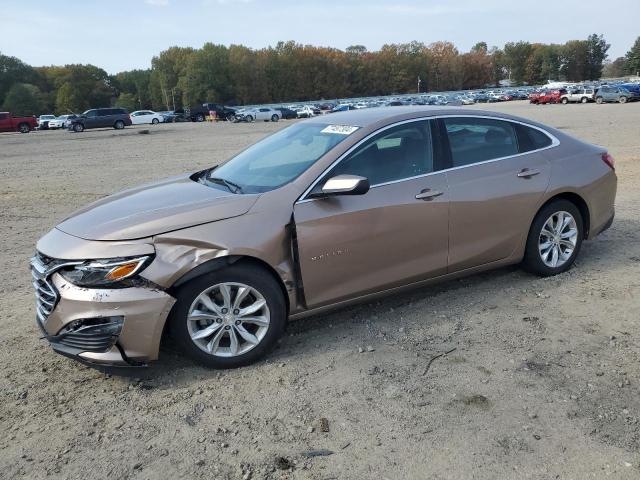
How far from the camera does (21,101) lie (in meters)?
103

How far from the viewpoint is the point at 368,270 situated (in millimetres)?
4176

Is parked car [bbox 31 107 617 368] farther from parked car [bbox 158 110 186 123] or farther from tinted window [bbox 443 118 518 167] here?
parked car [bbox 158 110 186 123]

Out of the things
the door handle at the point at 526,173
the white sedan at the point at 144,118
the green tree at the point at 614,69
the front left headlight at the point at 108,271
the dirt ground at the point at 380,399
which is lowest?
the dirt ground at the point at 380,399

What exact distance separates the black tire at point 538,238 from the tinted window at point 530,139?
542 mm

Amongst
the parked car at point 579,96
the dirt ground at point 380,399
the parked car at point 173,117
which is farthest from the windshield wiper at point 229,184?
the parked car at point 173,117

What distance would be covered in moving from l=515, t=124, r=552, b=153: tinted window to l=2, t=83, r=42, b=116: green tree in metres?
113

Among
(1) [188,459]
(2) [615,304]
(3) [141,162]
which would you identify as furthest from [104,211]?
(3) [141,162]

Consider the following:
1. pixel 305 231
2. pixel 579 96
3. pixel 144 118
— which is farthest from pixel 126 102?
pixel 305 231

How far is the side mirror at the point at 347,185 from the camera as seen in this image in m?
3.85

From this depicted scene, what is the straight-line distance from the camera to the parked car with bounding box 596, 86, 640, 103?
50.0 m

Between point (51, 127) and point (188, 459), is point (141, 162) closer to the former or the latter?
point (188, 459)

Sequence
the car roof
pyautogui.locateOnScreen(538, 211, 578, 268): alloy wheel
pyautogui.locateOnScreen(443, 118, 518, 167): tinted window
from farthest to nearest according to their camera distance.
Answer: pyautogui.locateOnScreen(538, 211, 578, 268): alloy wheel
pyautogui.locateOnScreen(443, 118, 518, 167): tinted window
the car roof

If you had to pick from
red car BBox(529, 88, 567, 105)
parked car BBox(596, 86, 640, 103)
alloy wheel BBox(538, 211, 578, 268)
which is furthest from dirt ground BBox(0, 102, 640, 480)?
red car BBox(529, 88, 567, 105)

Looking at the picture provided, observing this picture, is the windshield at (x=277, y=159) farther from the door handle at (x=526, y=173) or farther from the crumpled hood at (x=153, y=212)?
the door handle at (x=526, y=173)
